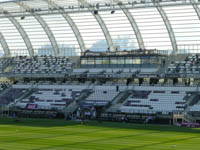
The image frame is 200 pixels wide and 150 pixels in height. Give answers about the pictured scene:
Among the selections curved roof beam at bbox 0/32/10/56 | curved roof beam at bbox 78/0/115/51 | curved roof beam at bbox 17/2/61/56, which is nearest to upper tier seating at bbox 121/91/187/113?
curved roof beam at bbox 78/0/115/51

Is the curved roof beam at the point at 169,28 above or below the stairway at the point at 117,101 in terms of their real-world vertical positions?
above

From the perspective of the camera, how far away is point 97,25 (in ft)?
243

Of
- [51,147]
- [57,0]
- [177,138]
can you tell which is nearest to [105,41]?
[57,0]

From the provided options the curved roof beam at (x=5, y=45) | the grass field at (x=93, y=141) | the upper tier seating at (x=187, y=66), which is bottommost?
the grass field at (x=93, y=141)

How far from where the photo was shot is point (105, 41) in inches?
2982

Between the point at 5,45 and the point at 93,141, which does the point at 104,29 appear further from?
the point at 93,141

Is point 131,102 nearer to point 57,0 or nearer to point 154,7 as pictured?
point 154,7

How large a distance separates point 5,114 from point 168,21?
88.4 feet

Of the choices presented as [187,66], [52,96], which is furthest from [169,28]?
[52,96]

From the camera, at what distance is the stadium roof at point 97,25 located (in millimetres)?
66750

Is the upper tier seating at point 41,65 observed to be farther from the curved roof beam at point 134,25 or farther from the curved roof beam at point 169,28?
the curved roof beam at point 169,28

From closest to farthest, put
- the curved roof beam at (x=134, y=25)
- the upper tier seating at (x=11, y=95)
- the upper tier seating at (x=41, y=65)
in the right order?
the curved roof beam at (x=134, y=25) → the upper tier seating at (x=11, y=95) → the upper tier seating at (x=41, y=65)

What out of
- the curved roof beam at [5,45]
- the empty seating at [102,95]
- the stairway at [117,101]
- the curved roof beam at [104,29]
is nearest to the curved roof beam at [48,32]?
the curved roof beam at [104,29]

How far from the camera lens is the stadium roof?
6675cm
